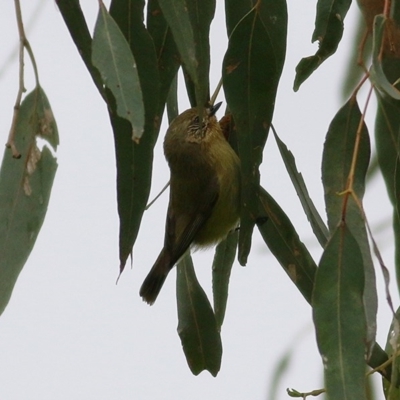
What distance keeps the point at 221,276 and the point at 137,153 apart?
609 millimetres

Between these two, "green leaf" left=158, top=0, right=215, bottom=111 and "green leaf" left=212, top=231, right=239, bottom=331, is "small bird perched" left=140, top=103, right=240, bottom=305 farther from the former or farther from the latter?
"green leaf" left=158, top=0, right=215, bottom=111

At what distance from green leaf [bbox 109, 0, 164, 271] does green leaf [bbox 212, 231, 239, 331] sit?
52 cm

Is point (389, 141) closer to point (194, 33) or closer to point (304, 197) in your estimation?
point (304, 197)

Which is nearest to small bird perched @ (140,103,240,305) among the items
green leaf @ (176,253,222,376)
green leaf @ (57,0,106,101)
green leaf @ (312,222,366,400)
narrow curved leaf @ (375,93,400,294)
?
green leaf @ (176,253,222,376)

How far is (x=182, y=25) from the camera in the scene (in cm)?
223

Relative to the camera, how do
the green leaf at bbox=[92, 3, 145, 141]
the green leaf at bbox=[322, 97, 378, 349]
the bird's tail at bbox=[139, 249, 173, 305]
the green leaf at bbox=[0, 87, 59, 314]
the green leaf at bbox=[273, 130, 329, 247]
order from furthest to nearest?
the bird's tail at bbox=[139, 249, 173, 305]
the green leaf at bbox=[273, 130, 329, 247]
the green leaf at bbox=[0, 87, 59, 314]
the green leaf at bbox=[322, 97, 378, 349]
the green leaf at bbox=[92, 3, 145, 141]

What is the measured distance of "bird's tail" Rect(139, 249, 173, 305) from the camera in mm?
3117

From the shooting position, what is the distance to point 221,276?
9.32 ft

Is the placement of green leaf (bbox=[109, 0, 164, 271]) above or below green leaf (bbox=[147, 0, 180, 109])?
below

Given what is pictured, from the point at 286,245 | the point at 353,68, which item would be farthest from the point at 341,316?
the point at 353,68

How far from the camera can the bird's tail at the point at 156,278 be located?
3117 mm

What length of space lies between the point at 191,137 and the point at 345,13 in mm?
1169

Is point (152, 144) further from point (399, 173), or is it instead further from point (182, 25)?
point (399, 173)

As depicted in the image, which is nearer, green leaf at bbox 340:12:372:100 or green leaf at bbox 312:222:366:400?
green leaf at bbox 312:222:366:400
